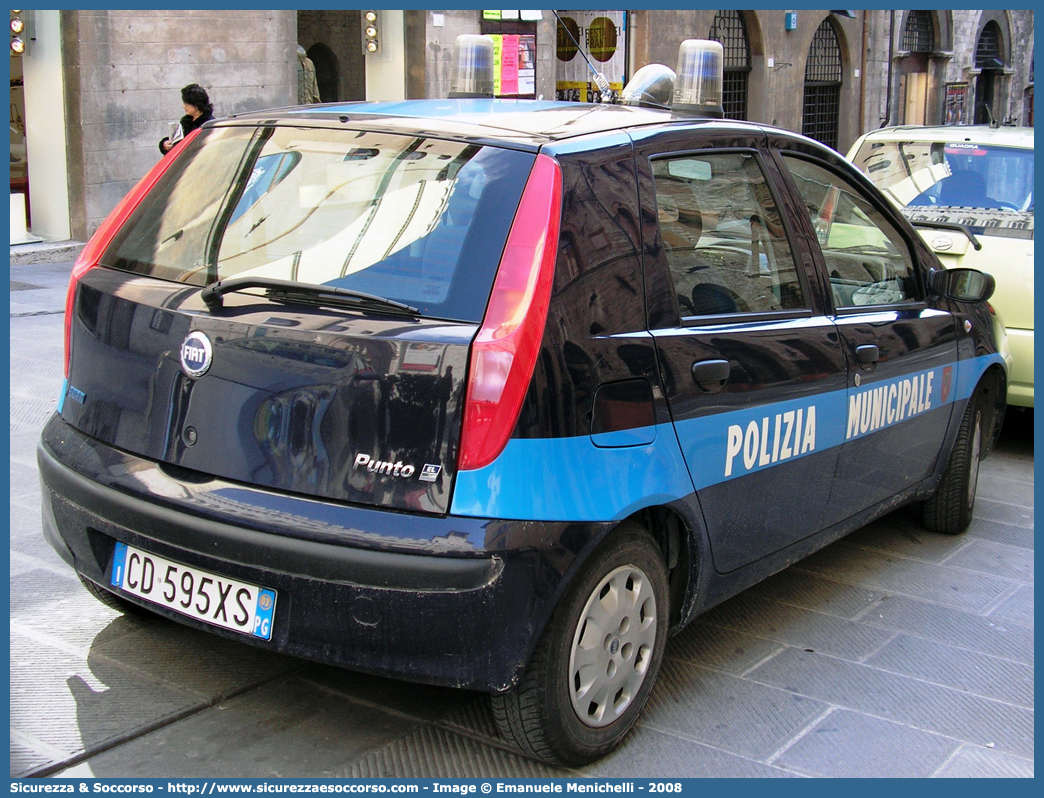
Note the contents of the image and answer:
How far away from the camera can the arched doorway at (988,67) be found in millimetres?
30734

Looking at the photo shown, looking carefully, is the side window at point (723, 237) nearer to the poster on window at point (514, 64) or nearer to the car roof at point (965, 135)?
the car roof at point (965, 135)

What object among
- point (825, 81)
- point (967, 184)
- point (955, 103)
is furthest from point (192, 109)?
point (955, 103)

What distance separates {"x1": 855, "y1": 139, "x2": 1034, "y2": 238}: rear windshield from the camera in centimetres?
698

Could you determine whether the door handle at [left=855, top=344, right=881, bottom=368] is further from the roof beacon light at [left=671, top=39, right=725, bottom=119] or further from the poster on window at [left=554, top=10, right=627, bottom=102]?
the poster on window at [left=554, top=10, right=627, bottom=102]

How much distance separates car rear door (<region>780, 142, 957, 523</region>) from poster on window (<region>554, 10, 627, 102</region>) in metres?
13.9

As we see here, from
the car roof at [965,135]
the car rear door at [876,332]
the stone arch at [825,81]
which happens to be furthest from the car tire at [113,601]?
the stone arch at [825,81]

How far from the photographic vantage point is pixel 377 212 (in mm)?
2951

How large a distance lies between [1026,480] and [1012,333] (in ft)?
2.87

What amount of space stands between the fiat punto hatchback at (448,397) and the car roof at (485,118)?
0.06 feet

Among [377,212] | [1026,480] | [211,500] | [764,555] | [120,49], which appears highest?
[120,49]

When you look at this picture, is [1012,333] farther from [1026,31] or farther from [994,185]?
→ [1026,31]

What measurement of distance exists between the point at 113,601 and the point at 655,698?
65.4 inches

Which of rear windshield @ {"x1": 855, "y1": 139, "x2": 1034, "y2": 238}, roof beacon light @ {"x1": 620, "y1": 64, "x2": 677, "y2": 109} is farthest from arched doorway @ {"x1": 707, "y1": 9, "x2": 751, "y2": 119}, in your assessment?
roof beacon light @ {"x1": 620, "y1": 64, "x2": 677, "y2": 109}

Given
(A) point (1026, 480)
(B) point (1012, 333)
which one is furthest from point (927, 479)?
(B) point (1012, 333)
